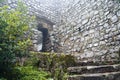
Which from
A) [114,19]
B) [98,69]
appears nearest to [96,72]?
[98,69]

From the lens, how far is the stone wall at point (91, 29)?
17.2ft

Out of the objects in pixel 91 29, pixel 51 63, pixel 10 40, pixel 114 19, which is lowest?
pixel 51 63

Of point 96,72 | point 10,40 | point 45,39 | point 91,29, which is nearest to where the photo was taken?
point 10,40

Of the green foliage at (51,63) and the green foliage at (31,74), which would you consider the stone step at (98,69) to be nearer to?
the green foliage at (51,63)

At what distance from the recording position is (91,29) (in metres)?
6.07

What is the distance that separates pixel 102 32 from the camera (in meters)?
5.61

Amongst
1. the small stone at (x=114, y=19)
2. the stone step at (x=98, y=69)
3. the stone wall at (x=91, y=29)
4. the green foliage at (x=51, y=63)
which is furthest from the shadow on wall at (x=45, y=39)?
the stone step at (x=98, y=69)

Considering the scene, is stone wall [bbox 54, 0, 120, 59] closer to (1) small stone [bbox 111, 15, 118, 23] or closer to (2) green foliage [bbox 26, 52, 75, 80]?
(1) small stone [bbox 111, 15, 118, 23]

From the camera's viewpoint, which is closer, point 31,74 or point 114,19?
point 31,74

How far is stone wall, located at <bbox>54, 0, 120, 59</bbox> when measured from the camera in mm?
5234

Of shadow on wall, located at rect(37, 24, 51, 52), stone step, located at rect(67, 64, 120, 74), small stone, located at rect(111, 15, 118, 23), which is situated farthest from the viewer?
shadow on wall, located at rect(37, 24, 51, 52)

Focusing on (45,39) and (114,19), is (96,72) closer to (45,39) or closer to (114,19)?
(114,19)

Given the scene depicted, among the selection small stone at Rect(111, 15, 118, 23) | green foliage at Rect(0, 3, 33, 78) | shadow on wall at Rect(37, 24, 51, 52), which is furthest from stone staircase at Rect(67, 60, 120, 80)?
shadow on wall at Rect(37, 24, 51, 52)

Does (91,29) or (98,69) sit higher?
(91,29)
